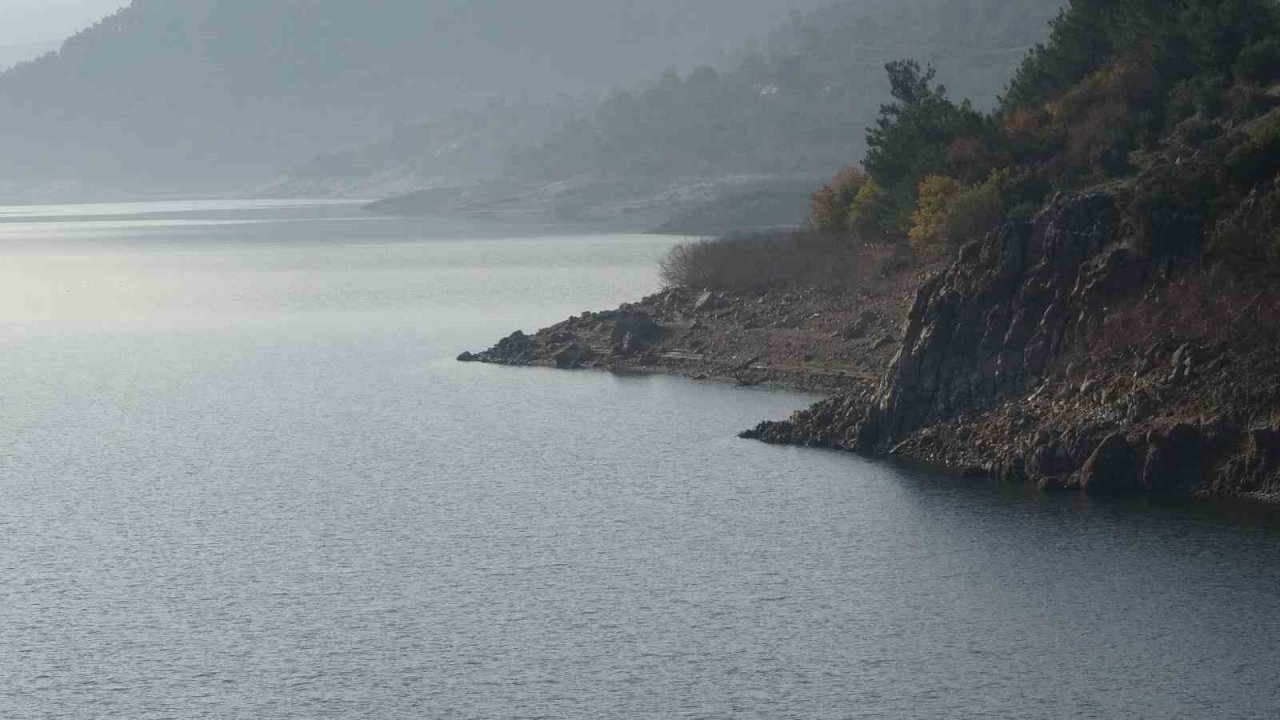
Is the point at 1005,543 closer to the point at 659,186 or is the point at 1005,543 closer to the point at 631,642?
the point at 631,642

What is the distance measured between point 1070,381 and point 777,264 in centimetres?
3145

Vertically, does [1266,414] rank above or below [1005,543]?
above

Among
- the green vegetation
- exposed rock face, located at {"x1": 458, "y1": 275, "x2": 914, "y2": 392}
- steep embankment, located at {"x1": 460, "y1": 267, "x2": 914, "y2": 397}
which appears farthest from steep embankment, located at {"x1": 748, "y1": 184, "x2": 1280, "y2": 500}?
exposed rock face, located at {"x1": 458, "y1": 275, "x2": 914, "y2": 392}

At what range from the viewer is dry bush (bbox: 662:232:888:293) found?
237 feet

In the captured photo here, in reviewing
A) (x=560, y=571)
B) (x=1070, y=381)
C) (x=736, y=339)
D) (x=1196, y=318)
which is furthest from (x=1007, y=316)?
(x=736, y=339)

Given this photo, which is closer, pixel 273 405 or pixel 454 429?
pixel 454 429

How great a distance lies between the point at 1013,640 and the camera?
3083 cm

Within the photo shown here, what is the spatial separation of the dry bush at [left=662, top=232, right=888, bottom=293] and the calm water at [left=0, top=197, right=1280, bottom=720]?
12653mm

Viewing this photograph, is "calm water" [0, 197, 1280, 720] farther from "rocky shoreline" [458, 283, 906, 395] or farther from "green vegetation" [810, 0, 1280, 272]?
"green vegetation" [810, 0, 1280, 272]

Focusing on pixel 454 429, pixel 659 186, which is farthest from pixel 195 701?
pixel 659 186

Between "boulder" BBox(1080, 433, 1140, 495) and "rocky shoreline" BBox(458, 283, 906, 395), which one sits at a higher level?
"rocky shoreline" BBox(458, 283, 906, 395)

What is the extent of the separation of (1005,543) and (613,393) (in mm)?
A: 23824

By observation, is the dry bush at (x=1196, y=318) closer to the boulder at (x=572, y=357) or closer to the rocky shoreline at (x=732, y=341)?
the rocky shoreline at (x=732, y=341)

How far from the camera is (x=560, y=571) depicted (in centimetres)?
3569
